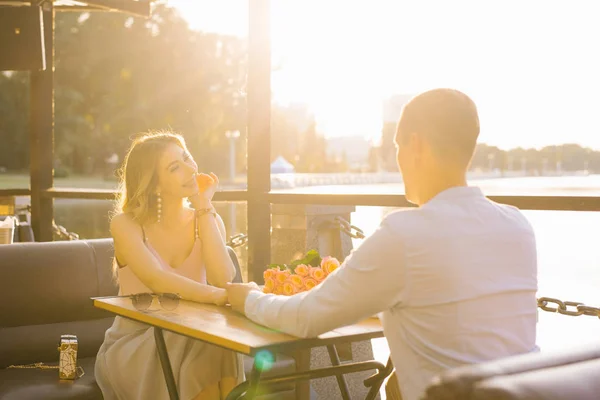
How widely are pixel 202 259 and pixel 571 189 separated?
67.8 inches

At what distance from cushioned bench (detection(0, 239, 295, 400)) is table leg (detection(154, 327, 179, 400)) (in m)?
A: 0.97

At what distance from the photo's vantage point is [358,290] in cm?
205

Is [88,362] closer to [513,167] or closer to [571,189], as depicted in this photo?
[571,189]

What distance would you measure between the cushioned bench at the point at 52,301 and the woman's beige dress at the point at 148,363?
1.55ft

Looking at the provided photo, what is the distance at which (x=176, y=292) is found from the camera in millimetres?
3393

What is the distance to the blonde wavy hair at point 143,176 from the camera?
12.2 feet

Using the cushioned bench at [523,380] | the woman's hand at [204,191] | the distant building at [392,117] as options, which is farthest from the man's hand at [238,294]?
the cushioned bench at [523,380]

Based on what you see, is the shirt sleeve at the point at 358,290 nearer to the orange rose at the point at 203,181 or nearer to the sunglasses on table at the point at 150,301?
the sunglasses on table at the point at 150,301

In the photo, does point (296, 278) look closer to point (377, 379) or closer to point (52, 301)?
point (377, 379)

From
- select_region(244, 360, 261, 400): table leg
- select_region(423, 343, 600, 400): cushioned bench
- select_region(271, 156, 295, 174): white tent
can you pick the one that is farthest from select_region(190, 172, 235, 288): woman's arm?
select_region(271, 156, 295, 174): white tent

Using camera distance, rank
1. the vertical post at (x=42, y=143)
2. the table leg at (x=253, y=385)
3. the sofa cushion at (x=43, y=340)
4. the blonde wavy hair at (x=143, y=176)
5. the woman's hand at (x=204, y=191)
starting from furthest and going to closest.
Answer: the vertical post at (x=42, y=143), the sofa cushion at (x=43, y=340), the woman's hand at (x=204, y=191), the blonde wavy hair at (x=143, y=176), the table leg at (x=253, y=385)

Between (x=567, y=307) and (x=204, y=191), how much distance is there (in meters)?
1.74

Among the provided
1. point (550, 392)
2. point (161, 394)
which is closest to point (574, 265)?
point (161, 394)

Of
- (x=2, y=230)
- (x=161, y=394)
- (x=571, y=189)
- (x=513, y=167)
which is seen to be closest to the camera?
(x=161, y=394)
